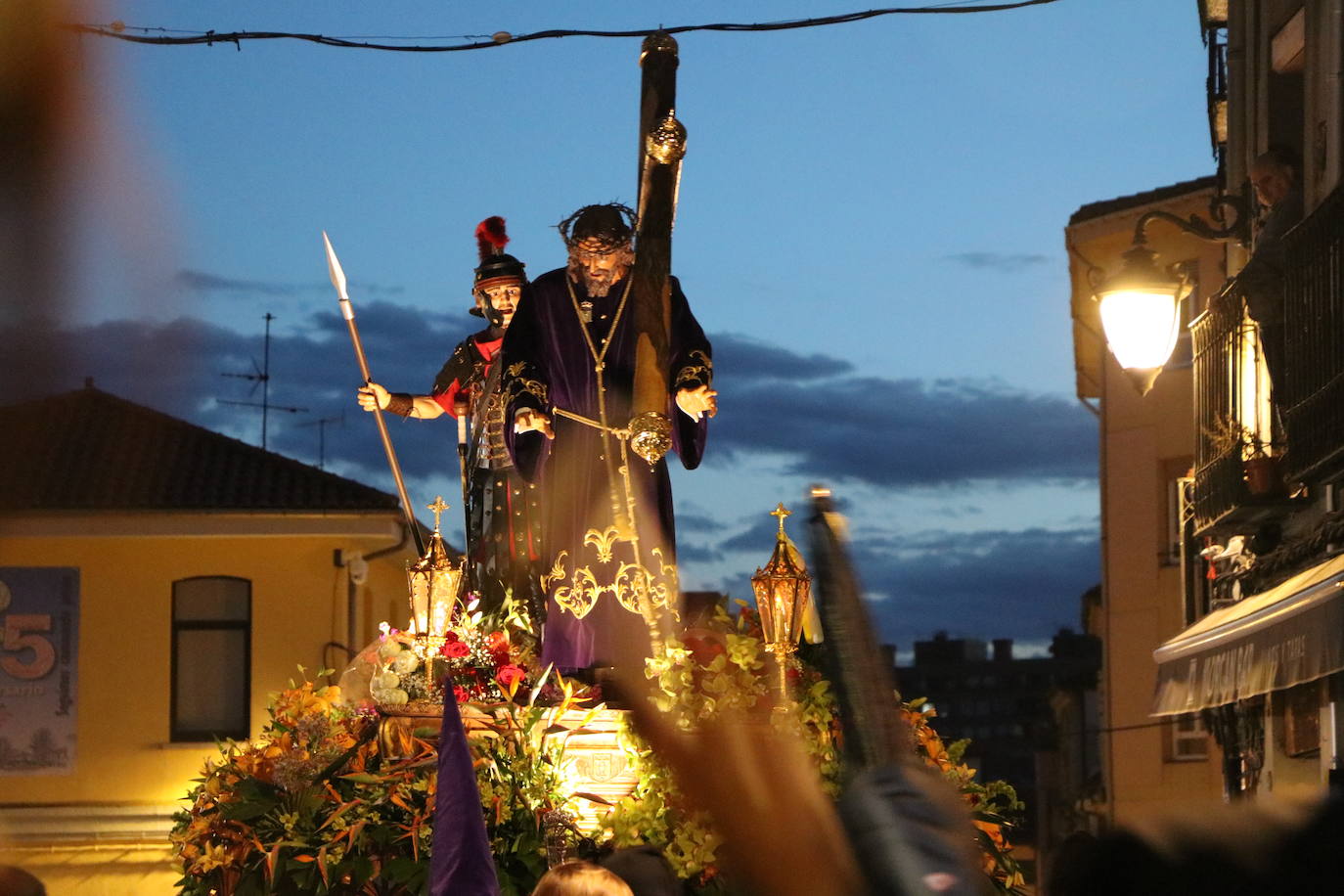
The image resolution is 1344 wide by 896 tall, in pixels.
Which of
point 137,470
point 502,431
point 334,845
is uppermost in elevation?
point 502,431

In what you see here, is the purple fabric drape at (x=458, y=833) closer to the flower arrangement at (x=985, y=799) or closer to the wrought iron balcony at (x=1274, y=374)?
the flower arrangement at (x=985, y=799)

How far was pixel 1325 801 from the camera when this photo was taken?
1.31m

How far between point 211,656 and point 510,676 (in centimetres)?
1888

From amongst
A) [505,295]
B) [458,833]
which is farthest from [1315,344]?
[458,833]

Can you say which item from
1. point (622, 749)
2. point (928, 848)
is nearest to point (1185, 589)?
point (622, 749)

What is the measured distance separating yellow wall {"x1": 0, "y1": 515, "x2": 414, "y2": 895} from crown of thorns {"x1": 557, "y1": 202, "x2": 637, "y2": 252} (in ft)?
56.7

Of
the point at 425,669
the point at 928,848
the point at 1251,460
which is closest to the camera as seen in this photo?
the point at 928,848

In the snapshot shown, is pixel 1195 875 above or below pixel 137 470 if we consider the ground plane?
below

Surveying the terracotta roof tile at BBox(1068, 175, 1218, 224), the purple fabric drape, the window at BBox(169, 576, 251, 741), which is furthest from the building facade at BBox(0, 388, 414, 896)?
the purple fabric drape

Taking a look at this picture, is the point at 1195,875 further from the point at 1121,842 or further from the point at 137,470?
the point at 137,470

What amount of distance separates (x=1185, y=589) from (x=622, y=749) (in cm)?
1138

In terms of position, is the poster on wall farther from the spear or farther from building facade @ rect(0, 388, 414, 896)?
the spear

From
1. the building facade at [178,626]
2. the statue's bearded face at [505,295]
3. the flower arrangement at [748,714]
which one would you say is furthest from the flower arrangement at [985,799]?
the building facade at [178,626]

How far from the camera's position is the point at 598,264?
8.87 meters
